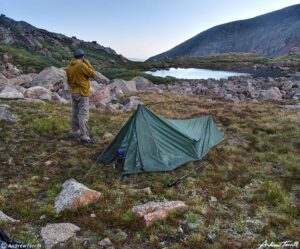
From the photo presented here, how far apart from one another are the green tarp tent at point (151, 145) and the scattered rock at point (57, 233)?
Answer: 12.8ft

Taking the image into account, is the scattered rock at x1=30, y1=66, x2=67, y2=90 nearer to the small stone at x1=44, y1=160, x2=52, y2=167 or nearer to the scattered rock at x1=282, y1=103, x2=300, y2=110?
the scattered rock at x1=282, y1=103, x2=300, y2=110

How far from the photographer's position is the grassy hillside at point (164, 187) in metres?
8.98

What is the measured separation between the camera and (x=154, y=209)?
32.2 feet

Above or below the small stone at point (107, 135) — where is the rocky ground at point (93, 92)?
above

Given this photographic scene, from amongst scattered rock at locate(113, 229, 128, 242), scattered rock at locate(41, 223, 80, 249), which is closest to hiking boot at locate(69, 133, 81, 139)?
scattered rock at locate(41, 223, 80, 249)

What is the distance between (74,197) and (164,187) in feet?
9.87

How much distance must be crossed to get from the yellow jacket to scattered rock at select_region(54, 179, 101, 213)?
522 cm

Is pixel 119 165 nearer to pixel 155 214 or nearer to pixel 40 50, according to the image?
pixel 155 214

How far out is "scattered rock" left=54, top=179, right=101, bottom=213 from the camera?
9.83 metres

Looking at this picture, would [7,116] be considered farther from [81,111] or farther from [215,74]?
[215,74]

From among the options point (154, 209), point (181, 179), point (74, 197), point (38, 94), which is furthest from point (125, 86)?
point (154, 209)

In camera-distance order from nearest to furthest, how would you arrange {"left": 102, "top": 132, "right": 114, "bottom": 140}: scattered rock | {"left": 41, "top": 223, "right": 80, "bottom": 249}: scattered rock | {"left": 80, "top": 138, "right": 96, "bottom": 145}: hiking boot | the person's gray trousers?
1. {"left": 41, "top": 223, "right": 80, "bottom": 249}: scattered rock
2. the person's gray trousers
3. {"left": 80, "top": 138, "right": 96, "bottom": 145}: hiking boot
4. {"left": 102, "top": 132, "right": 114, "bottom": 140}: scattered rock

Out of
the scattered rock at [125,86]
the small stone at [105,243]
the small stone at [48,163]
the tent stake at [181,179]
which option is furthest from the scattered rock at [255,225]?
the scattered rock at [125,86]

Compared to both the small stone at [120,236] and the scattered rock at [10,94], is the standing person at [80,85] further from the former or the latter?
the scattered rock at [10,94]
